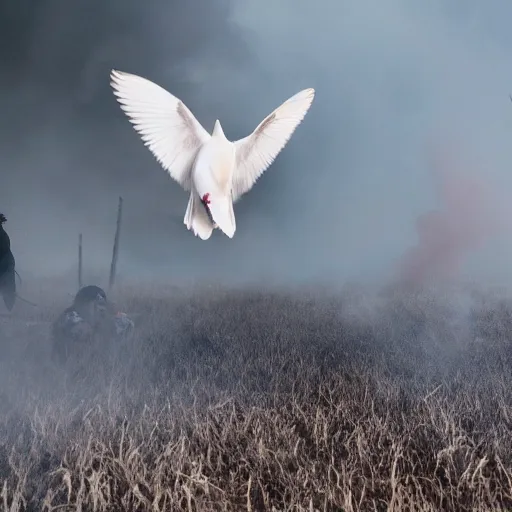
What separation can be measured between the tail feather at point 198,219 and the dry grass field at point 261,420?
0.88 m

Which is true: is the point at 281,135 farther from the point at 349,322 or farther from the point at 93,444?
the point at 349,322

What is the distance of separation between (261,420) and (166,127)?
1665 mm

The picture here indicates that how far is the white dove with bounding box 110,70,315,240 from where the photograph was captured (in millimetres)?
1724

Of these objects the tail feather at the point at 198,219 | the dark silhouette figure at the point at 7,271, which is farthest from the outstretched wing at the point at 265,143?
the dark silhouette figure at the point at 7,271

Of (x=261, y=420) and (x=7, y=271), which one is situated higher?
(x=7, y=271)

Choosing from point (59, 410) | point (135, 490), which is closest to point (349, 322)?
point (59, 410)

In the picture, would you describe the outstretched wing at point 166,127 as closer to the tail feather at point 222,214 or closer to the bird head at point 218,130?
the bird head at point 218,130

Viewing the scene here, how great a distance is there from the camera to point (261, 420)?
2951mm

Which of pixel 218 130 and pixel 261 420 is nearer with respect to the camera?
pixel 218 130

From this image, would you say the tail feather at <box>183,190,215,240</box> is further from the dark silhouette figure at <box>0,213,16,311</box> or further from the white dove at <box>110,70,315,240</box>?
the dark silhouette figure at <box>0,213,16,311</box>

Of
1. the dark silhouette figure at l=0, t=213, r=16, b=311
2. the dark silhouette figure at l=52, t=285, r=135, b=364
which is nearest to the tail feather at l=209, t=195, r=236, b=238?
the dark silhouette figure at l=52, t=285, r=135, b=364


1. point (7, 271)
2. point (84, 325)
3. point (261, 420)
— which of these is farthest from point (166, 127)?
point (7, 271)

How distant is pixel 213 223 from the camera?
1.69 meters

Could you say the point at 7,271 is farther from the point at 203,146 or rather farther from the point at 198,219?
the point at 198,219
